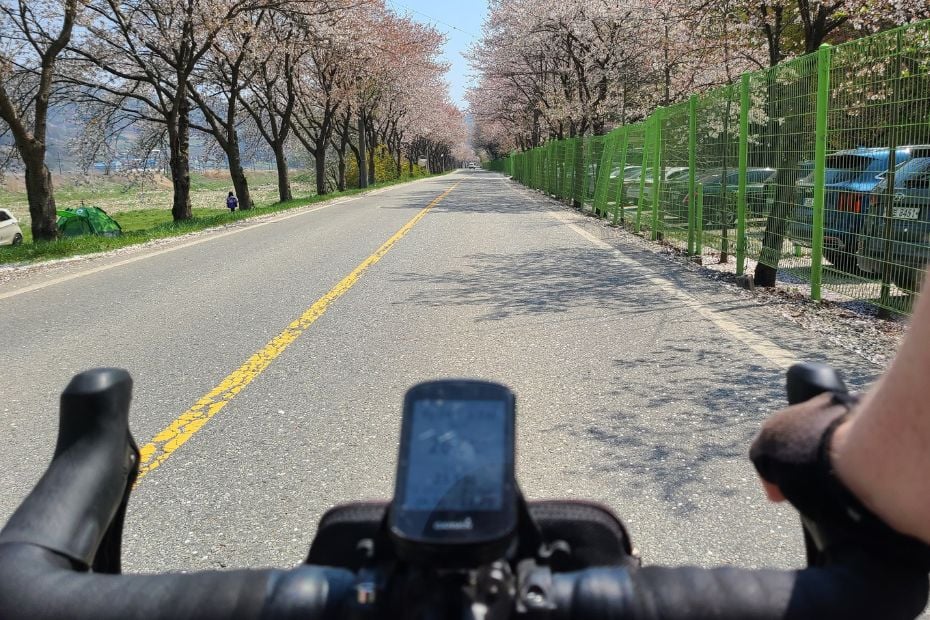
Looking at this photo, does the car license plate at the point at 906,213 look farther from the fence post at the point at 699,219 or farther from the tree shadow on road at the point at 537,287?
the fence post at the point at 699,219

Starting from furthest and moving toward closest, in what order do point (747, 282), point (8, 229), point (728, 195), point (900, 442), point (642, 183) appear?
point (8, 229), point (642, 183), point (728, 195), point (747, 282), point (900, 442)

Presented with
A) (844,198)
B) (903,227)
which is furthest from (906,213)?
(844,198)

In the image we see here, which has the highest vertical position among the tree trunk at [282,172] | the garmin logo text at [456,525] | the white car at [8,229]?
the tree trunk at [282,172]

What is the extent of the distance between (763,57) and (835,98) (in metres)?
12.2

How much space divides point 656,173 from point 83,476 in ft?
42.3

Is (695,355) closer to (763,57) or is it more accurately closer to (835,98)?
(835,98)

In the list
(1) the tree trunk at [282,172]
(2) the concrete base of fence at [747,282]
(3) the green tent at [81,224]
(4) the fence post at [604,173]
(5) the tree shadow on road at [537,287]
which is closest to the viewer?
(5) the tree shadow on road at [537,287]

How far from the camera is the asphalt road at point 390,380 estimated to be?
3.02 meters

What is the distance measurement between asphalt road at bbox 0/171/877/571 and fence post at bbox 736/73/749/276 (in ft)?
2.22

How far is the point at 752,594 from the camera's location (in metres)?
0.83

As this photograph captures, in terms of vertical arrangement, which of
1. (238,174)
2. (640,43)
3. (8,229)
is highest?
(640,43)

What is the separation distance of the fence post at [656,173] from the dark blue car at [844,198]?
5.71 meters

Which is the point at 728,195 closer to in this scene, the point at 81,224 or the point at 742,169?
the point at 742,169

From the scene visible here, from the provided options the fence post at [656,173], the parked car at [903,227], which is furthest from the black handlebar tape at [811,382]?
the fence post at [656,173]
